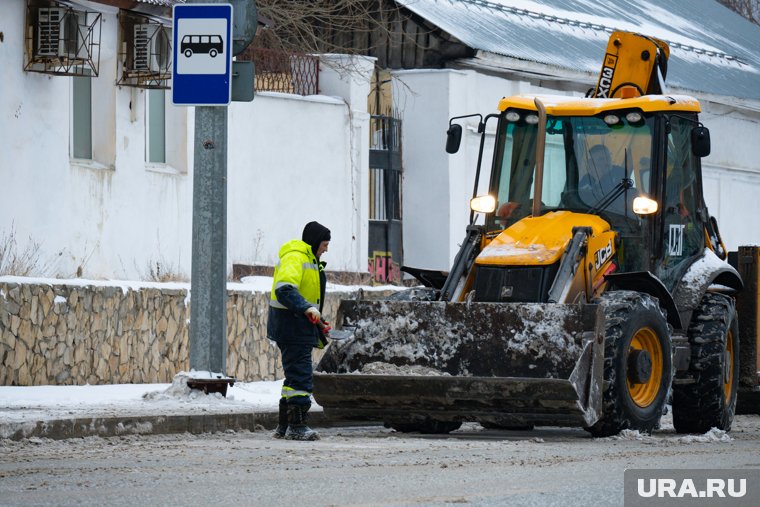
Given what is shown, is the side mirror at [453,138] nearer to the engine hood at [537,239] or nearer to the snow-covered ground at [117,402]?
the engine hood at [537,239]

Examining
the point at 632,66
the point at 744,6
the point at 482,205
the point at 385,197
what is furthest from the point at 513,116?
the point at 744,6

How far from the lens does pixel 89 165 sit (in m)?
22.1

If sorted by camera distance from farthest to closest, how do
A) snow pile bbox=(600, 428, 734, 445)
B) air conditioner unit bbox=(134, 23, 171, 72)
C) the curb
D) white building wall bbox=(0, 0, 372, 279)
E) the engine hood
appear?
air conditioner unit bbox=(134, 23, 171, 72) → white building wall bbox=(0, 0, 372, 279) → the engine hood → snow pile bbox=(600, 428, 734, 445) → the curb

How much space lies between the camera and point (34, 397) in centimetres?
1532

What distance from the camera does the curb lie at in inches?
483

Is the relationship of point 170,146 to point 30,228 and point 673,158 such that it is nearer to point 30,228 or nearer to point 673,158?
point 30,228

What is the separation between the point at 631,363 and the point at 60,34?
9824mm

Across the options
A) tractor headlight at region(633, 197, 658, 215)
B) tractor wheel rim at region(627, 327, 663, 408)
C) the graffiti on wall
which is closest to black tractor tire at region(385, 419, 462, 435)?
tractor wheel rim at region(627, 327, 663, 408)

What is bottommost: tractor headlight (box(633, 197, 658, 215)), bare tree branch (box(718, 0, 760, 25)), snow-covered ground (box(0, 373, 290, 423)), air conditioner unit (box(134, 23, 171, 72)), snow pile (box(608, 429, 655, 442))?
snow pile (box(608, 429, 655, 442))

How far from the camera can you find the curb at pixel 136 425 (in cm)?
1227

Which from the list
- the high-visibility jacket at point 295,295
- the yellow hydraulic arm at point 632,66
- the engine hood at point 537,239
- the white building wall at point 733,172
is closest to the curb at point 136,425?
the high-visibility jacket at point 295,295

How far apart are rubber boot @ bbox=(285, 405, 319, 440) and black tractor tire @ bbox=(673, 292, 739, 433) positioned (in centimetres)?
363

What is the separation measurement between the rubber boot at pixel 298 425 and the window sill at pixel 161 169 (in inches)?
411

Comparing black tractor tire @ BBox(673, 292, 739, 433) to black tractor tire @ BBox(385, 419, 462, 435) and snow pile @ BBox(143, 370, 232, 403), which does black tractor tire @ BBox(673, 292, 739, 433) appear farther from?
snow pile @ BBox(143, 370, 232, 403)
